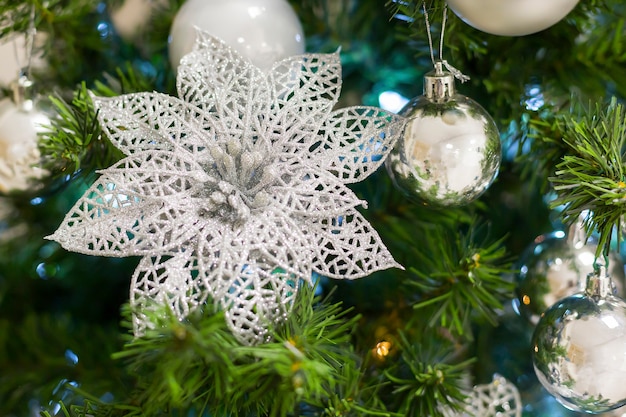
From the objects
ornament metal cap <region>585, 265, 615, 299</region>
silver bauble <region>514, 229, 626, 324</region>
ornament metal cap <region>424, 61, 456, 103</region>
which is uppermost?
ornament metal cap <region>424, 61, 456, 103</region>

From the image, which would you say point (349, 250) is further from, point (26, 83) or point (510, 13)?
point (26, 83)

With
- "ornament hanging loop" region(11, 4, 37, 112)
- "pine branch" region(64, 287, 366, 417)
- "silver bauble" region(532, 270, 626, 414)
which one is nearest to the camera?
"pine branch" region(64, 287, 366, 417)

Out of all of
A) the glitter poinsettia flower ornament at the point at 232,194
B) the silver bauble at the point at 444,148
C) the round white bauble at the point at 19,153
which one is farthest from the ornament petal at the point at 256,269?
the round white bauble at the point at 19,153

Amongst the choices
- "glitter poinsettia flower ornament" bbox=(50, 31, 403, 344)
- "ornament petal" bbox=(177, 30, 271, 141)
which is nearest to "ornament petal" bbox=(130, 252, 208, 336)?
"glitter poinsettia flower ornament" bbox=(50, 31, 403, 344)

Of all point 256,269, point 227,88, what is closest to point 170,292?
point 256,269

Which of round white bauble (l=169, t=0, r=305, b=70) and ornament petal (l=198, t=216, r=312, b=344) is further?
round white bauble (l=169, t=0, r=305, b=70)

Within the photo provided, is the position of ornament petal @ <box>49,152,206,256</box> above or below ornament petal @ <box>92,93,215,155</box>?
below

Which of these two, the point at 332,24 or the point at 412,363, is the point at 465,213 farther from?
the point at 332,24

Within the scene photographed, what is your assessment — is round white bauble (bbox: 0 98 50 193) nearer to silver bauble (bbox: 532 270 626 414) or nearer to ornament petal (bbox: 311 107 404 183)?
ornament petal (bbox: 311 107 404 183)

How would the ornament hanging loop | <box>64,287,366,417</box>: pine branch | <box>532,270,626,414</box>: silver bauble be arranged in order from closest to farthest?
<box>64,287,366,417</box>: pine branch
<box>532,270,626,414</box>: silver bauble
the ornament hanging loop
